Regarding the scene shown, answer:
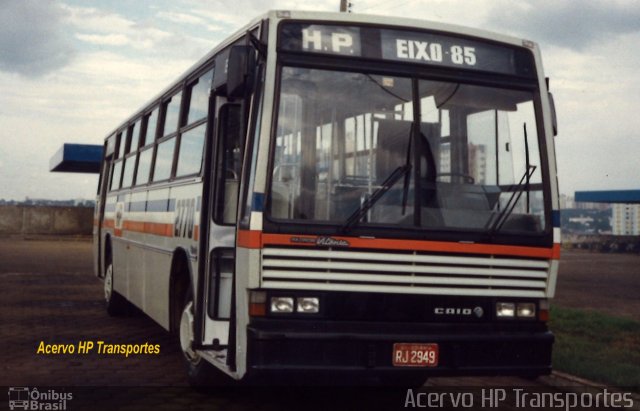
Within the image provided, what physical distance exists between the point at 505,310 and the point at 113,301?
26.9ft

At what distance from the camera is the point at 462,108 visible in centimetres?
740

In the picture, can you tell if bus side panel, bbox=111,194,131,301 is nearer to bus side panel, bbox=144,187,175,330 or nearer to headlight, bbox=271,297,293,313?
bus side panel, bbox=144,187,175,330

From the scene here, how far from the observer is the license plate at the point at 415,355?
22.0 feet

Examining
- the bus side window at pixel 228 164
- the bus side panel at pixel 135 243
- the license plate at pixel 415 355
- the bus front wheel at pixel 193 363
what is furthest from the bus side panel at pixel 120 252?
the license plate at pixel 415 355

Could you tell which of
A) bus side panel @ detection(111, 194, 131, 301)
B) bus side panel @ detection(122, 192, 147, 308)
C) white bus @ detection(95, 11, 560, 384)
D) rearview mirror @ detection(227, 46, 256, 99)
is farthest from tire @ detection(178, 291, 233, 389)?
bus side panel @ detection(111, 194, 131, 301)

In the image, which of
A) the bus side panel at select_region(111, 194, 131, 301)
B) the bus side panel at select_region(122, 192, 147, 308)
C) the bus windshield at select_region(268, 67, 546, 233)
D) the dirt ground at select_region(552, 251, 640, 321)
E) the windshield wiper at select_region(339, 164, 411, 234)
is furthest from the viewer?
the dirt ground at select_region(552, 251, 640, 321)

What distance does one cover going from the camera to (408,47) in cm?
728

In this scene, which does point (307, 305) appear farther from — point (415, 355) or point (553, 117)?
point (553, 117)

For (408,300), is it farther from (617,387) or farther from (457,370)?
(617,387)

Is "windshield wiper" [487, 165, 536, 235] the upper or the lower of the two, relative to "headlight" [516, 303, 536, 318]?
upper

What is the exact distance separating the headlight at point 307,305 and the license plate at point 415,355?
2.13 feet

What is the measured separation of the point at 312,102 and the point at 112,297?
7.94 metres

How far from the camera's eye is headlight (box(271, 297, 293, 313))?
21.7 ft

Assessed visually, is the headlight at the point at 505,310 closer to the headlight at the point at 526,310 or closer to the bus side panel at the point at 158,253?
the headlight at the point at 526,310
